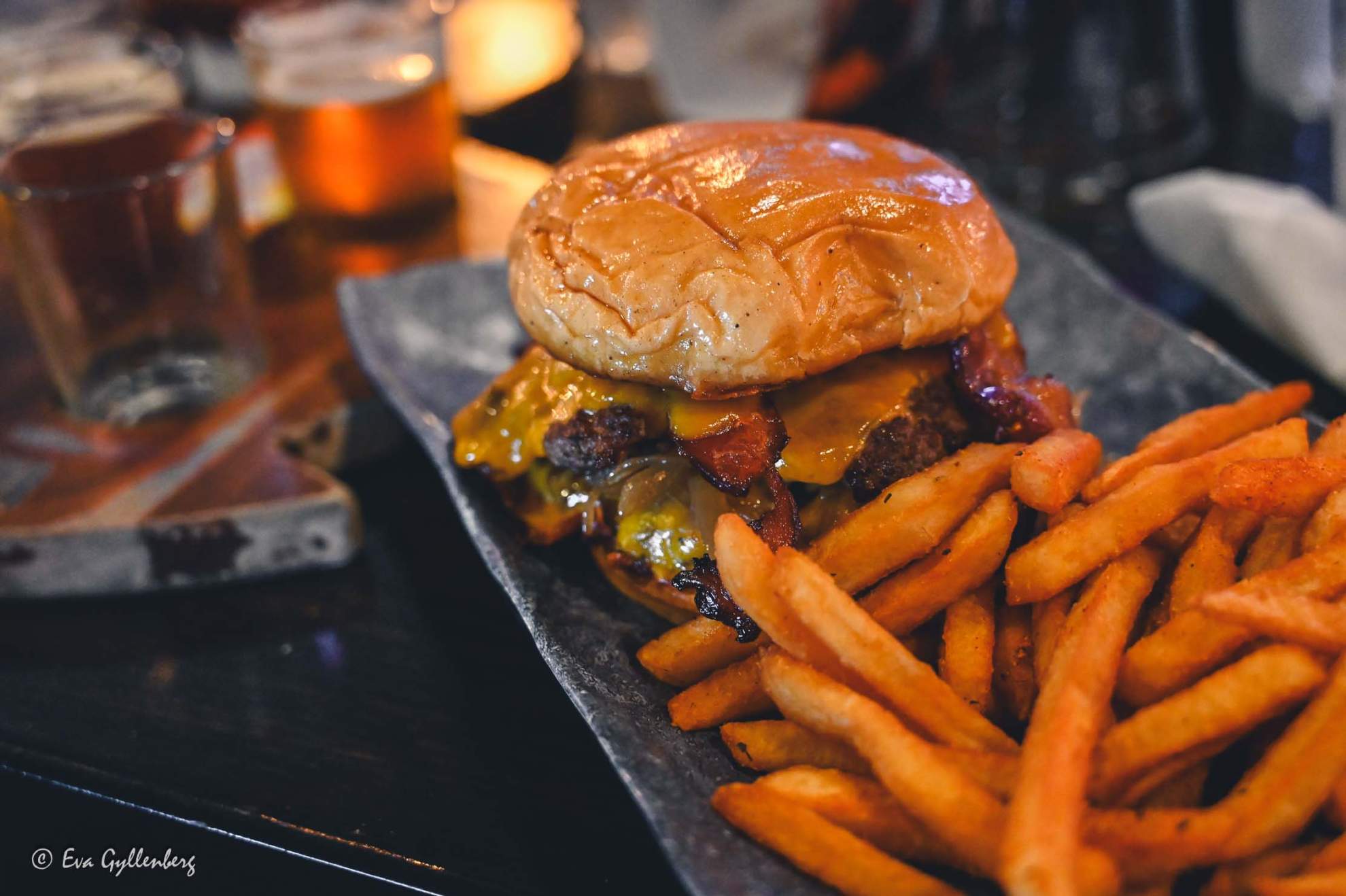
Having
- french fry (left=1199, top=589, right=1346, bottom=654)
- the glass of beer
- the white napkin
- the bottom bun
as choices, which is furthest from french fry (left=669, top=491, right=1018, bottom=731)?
the glass of beer

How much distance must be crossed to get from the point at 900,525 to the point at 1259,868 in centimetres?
70

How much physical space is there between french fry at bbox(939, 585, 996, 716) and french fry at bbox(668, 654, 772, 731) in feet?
1.04

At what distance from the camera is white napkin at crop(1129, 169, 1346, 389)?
2.85 metres

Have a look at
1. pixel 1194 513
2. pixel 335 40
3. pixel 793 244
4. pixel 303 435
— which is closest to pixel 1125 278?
pixel 1194 513

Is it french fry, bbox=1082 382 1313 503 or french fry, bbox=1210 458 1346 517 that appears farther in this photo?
french fry, bbox=1082 382 1313 503

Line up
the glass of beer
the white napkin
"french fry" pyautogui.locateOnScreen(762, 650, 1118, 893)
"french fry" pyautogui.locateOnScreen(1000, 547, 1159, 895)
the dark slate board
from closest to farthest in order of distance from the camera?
"french fry" pyautogui.locateOnScreen(1000, 547, 1159, 895)
"french fry" pyautogui.locateOnScreen(762, 650, 1118, 893)
the dark slate board
the white napkin
the glass of beer

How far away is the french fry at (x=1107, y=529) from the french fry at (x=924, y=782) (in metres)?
0.38

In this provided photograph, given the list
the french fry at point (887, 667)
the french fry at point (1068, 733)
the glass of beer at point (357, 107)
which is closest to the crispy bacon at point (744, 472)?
the french fry at point (887, 667)

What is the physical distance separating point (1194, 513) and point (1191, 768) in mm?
549

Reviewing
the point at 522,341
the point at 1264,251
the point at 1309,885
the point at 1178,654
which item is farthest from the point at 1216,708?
the point at 522,341

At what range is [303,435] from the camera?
291 centimetres

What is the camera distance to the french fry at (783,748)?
1695 millimetres

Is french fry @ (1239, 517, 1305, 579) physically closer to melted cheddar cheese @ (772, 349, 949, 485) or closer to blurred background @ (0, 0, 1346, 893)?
melted cheddar cheese @ (772, 349, 949, 485)

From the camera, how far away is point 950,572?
71.3 inches
